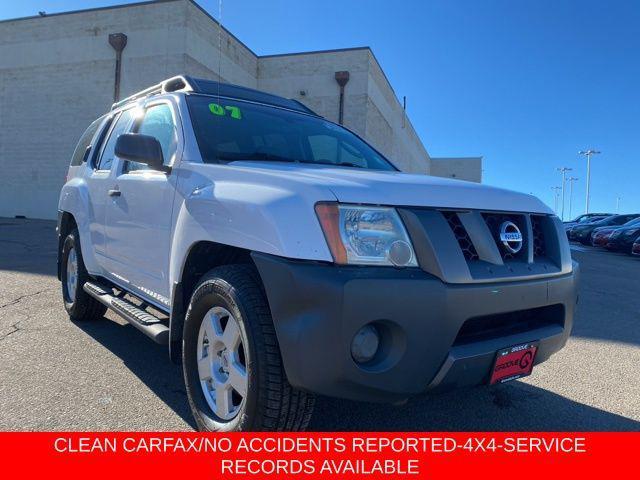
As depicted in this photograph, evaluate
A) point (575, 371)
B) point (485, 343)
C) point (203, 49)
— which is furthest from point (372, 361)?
point (203, 49)

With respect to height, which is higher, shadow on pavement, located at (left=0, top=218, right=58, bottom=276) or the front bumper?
the front bumper

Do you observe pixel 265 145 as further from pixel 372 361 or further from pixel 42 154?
pixel 42 154


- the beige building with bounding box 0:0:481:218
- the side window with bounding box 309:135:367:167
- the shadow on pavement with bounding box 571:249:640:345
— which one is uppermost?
the beige building with bounding box 0:0:481:218

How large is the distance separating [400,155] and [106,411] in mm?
33269

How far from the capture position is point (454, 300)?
1.94 m

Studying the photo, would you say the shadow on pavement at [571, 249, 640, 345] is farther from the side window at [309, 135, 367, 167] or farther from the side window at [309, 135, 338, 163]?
the side window at [309, 135, 338, 163]

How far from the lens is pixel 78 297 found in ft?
14.8

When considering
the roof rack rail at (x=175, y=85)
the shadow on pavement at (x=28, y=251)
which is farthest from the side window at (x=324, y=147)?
the shadow on pavement at (x=28, y=251)

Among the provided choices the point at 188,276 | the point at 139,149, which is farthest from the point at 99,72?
the point at 188,276

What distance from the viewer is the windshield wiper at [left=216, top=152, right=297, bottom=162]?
2893mm

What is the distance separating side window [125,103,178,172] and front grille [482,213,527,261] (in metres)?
1.89

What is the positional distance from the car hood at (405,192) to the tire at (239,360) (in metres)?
0.52

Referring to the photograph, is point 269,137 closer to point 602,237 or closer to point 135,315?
point 135,315

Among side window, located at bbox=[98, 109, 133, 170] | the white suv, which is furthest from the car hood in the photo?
side window, located at bbox=[98, 109, 133, 170]
